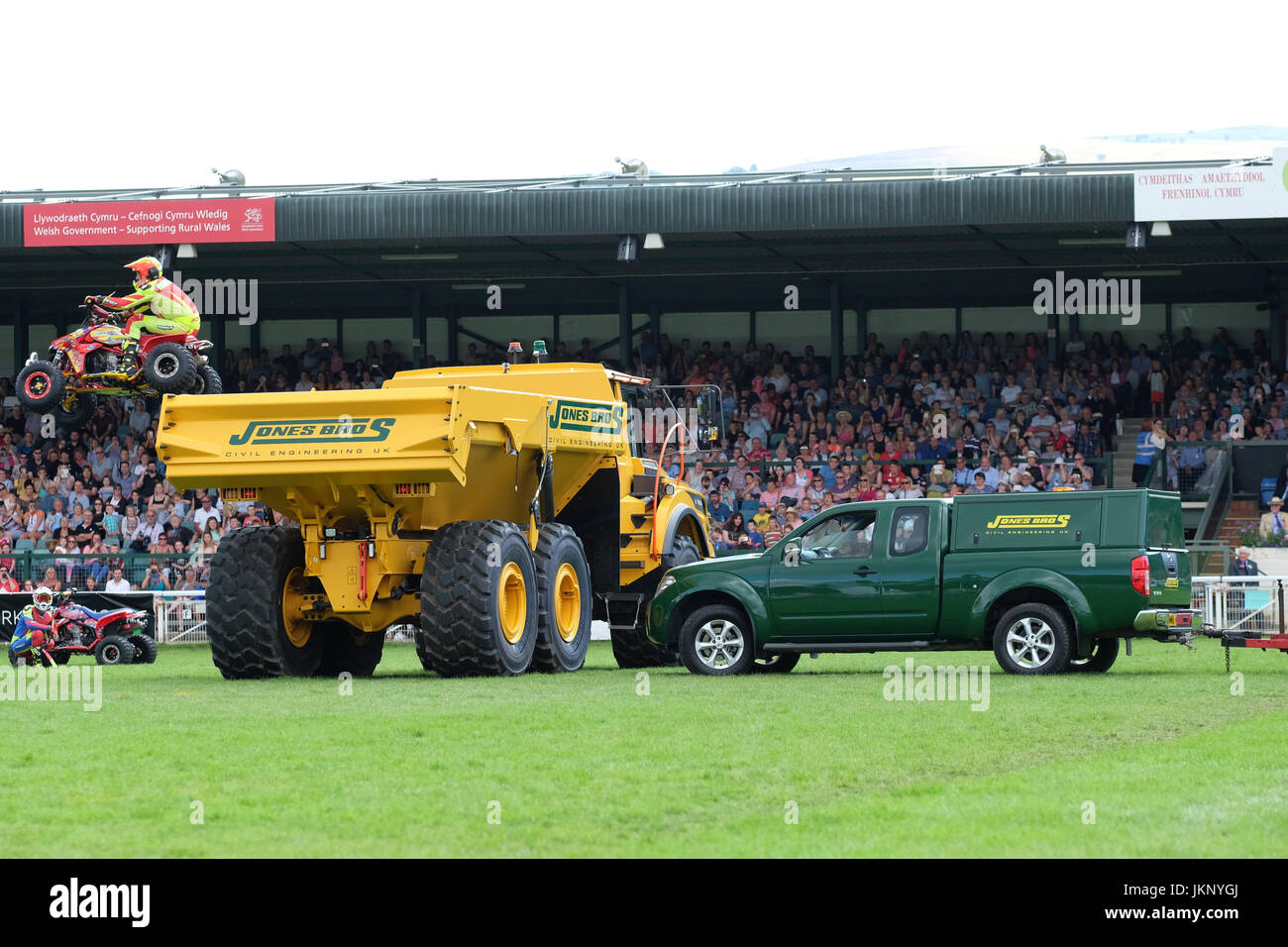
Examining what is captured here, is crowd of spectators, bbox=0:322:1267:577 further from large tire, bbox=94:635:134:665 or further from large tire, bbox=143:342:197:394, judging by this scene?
large tire, bbox=94:635:134:665

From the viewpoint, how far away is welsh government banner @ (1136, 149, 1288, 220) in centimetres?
3069

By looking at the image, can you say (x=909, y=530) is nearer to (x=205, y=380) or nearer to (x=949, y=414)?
(x=205, y=380)

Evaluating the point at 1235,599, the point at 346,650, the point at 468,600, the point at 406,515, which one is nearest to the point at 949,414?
the point at 1235,599

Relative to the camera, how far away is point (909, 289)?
3953 centimetres

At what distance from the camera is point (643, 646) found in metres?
21.8

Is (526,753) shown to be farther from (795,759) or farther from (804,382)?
(804,382)

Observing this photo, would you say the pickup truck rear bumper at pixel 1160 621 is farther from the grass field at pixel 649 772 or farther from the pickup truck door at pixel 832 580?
the pickup truck door at pixel 832 580

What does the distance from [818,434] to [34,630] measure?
16.4 metres

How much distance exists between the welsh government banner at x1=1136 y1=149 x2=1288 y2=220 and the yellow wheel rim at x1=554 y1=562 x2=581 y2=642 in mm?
15556

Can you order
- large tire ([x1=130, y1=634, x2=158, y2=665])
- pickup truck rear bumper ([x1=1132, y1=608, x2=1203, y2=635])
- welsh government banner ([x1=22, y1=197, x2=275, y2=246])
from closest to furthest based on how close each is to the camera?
1. pickup truck rear bumper ([x1=1132, y1=608, x2=1203, y2=635])
2. large tire ([x1=130, y1=634, x2=158, y2=665])
3. welsh government banner ([x1=22, y1=197, x2=275, y2=246])

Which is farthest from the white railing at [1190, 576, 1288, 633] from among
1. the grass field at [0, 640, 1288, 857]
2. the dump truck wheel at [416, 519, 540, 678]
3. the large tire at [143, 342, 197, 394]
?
the large tire at [143, 342, 197, 394]

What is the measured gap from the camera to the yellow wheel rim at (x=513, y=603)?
1818 centimetres

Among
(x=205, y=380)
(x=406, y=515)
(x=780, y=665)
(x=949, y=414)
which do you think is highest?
(x=205, y=380)
